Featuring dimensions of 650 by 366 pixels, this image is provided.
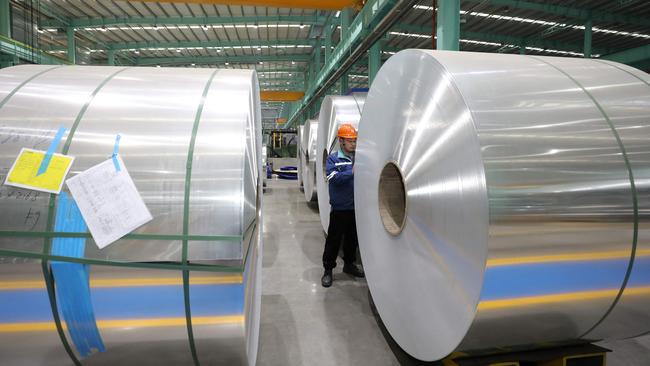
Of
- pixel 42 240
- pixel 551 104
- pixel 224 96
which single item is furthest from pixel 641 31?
pixel 42 240

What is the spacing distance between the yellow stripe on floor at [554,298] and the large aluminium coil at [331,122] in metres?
2.60

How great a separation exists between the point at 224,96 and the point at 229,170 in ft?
1.01

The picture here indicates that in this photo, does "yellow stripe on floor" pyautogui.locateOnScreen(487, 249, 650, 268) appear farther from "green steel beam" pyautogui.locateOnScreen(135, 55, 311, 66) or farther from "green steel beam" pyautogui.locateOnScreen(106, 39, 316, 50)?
"green steel beam" pyautogui.locateOnScreen(135, 55, 311, 66)

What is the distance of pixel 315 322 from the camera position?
7.25 feet

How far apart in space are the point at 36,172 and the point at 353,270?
2.30 meters

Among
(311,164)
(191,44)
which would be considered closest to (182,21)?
(191,44)

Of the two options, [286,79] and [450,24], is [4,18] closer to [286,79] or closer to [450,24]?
[450,24]

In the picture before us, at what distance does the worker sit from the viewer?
9.17 ft

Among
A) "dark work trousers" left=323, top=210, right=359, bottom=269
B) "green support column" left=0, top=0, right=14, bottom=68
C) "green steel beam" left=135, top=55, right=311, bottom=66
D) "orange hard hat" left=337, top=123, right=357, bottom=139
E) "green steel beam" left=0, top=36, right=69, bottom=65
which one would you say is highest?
"green steel beam" left=135, top=55, right=311, bottom=66

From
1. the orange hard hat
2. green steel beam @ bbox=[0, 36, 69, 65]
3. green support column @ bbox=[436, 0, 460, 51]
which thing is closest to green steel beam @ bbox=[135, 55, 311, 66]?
green steel beam @ bbox=[0, 36, 69, 65]

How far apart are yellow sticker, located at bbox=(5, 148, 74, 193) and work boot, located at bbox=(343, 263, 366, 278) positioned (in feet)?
7.42

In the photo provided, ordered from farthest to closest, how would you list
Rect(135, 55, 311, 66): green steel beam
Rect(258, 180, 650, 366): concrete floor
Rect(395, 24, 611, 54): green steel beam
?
Rect(135, 55, 311, 66): green steel beam, Rect(395, 24, 611, 54): green steel beam, Rect(258, 180, 650, 366): concrete floor

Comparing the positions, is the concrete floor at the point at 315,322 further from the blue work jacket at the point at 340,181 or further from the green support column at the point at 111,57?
the green support column at the point at 111,57

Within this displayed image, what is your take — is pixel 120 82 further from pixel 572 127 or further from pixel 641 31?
pixel 641 31
